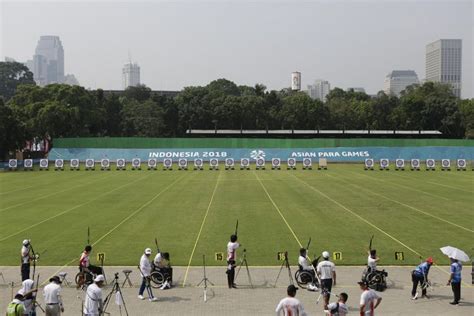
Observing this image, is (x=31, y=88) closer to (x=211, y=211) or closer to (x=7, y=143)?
(x=7, y=143)

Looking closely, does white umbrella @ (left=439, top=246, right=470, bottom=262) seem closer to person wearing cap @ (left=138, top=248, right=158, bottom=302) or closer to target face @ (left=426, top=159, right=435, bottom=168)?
person wearing cap @ (left=138, top=248, right=158, bottom=302)

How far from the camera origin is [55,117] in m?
83.1

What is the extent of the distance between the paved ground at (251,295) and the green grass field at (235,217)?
1392 mm

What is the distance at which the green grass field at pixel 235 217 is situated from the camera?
2184cm

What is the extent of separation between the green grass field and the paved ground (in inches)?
54.8

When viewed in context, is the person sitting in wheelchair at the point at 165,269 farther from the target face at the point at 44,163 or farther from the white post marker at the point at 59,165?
the target face at the point at 44,163

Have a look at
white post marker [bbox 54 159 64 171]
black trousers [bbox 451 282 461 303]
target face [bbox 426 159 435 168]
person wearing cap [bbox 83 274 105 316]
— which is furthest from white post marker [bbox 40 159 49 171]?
black trousers [bbox 451 282 461 303]

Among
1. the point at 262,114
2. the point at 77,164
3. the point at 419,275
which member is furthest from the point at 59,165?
the point at 262,114

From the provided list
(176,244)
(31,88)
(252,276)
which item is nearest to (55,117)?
(31,88)

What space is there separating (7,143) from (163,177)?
29113mm

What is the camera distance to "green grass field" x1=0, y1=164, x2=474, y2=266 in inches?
860

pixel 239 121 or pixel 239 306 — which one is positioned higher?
pixel 239 121

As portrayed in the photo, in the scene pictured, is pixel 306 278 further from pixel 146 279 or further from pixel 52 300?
pixel 52 300

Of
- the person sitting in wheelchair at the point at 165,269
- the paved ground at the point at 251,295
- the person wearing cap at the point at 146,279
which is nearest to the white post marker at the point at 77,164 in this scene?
the paved ground at the point at 251,295
